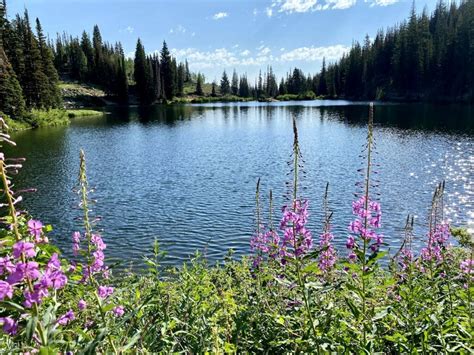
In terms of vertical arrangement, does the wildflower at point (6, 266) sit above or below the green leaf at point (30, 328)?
above

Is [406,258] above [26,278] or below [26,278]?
below

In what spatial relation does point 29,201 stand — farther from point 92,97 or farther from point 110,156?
point 92,97

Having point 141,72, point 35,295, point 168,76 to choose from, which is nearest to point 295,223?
point 35,295

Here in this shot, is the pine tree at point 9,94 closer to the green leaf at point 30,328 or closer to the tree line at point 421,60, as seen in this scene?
the green leaf at point 30,328

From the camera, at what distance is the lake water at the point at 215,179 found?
19.4 metres

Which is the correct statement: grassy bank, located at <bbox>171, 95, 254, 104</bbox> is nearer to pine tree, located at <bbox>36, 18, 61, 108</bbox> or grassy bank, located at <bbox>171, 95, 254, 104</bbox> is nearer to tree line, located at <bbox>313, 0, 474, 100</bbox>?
tree line, located at <bbox>313, 0, 474, 100</bbox>

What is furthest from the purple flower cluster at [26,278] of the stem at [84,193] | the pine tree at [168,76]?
the pine tree at [168,76]

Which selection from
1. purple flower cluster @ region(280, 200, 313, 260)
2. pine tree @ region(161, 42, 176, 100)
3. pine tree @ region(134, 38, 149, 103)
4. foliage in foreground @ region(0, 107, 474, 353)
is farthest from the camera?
pine tree @ region(161, 42, 176, 100)

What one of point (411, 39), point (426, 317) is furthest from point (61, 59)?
point (426, 317)

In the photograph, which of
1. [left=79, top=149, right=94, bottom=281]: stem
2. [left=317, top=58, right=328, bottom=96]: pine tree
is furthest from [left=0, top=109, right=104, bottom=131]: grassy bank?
[left=317, top=58, right=328, bottom=96]: pine tree

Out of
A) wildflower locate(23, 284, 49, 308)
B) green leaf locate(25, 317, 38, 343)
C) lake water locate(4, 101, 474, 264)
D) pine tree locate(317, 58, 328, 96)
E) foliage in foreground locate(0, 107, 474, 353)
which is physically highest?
pine tree locate(317, 58, 328, 96)

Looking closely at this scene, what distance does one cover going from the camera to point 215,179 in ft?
101

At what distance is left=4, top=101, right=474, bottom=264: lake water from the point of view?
1941 cm

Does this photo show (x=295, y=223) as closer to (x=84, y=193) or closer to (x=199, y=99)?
(x=84, y=193)
